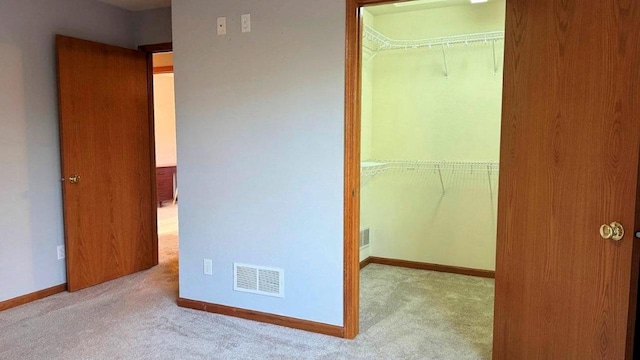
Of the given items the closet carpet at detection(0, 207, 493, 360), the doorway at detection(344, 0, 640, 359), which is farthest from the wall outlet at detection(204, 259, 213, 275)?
the doorway at detection(344, 0, 640, 359)

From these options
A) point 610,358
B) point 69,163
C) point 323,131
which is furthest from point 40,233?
point 610,358

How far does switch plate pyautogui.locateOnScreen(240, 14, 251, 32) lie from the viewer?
295 cm

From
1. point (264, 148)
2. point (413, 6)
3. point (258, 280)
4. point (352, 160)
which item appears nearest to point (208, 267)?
point (258, 280)

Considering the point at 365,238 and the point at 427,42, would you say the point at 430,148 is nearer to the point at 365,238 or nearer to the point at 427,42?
the point at 427,42

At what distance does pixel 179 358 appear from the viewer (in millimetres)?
2545

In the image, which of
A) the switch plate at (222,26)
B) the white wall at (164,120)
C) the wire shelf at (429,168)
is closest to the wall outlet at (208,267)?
the wire shelf at (429,168)

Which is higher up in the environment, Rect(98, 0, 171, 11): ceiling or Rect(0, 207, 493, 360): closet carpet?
Rect(98, 0, 171, 11): ceiling

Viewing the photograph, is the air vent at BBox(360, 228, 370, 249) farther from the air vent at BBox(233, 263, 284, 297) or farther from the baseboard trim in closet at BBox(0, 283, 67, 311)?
the baseboard trim in closet at BBox(0, 283, 67, 311)

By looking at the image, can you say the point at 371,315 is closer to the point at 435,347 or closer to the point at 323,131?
the point at 435,347

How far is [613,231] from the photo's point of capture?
6.51 feet

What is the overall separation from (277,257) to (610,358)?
6.22ft

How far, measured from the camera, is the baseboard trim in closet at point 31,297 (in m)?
3.29

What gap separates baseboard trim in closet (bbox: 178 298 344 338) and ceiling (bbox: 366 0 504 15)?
2.60m

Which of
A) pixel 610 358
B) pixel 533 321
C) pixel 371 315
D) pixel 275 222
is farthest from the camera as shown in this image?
pixel 371 315
